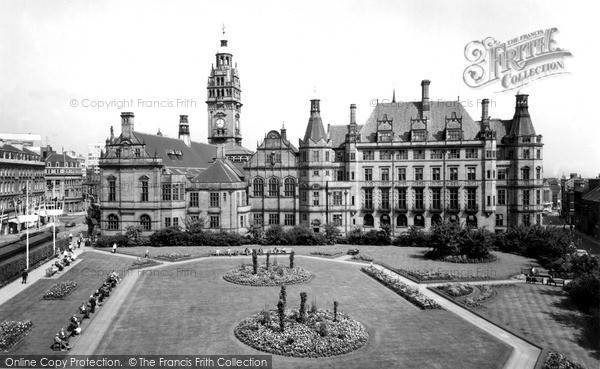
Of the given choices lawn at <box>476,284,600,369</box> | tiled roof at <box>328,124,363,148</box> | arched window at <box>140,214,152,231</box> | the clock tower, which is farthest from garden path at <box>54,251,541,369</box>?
the clock tower

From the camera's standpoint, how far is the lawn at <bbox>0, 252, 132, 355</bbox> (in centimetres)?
2617

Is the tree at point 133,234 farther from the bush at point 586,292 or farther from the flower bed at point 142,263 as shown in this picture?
the bush at point 586,292

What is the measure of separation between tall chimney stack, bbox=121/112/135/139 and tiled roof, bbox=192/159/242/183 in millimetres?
12100

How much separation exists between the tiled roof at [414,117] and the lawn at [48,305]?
146ft

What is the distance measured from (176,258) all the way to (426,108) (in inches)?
1823

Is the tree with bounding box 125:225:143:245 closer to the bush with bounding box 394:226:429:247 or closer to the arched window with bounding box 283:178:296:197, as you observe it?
the arched window with bounding box 283:178:296:197

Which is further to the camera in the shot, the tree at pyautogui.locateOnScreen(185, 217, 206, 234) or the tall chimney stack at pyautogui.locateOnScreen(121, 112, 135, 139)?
the tall chimney stack at pyautogui.locateOnScreen(121, 112, 135, 139)

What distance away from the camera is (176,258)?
51500 millimetres

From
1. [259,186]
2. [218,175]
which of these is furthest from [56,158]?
[259,186]

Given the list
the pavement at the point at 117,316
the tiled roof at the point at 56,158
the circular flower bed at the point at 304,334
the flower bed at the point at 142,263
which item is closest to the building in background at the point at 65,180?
the tiled roof at the point at 56,158

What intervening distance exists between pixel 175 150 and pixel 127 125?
1035 centimetres

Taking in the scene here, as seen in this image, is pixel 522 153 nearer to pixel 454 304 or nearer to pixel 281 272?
pixel 454 304

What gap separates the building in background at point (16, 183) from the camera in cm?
7706

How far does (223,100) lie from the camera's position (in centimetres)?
9612
